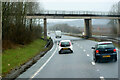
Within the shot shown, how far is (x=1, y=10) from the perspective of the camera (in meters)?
23.6

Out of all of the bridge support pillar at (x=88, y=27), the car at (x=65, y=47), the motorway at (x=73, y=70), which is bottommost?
the motorway at (x=73, y=70)

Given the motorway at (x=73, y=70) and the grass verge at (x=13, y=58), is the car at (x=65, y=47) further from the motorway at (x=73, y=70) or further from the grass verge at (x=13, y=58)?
the motorway at (x=73, y=70)

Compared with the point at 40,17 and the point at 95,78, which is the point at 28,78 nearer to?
the point at 95,78

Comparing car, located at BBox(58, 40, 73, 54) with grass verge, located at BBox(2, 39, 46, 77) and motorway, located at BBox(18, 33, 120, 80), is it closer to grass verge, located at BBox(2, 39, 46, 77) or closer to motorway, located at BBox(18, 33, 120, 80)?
grass verge, located at BBox(2, 39, 46, 77)

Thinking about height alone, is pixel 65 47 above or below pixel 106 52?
below

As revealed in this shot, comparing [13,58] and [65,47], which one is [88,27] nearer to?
[65,47]

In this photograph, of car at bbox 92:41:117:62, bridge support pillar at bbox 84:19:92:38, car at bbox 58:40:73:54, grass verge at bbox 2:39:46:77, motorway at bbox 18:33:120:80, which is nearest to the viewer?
motorway at bbox 18:33:120:80

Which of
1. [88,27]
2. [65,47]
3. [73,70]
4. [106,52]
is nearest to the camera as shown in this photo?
[73,70]

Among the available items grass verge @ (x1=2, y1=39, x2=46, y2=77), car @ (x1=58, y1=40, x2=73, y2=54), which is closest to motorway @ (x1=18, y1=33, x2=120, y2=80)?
grass verge @ (x1=2, y1=39, x2=46, y2=77)

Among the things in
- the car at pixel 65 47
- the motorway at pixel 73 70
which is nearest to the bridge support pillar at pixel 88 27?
the car at pixel 65 47

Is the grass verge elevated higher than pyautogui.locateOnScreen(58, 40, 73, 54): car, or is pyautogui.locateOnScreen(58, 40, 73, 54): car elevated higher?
pyautogui.locateOnScreen(58, 40, 73, 54): car

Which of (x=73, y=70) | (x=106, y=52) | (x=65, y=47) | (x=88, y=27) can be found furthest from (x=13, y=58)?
(x=88, y=27)

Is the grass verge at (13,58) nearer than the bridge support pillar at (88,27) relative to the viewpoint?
Yes

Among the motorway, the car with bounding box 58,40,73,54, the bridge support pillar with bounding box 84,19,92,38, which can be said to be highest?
the bridge support pillar with bounding box 84,19,92,38
